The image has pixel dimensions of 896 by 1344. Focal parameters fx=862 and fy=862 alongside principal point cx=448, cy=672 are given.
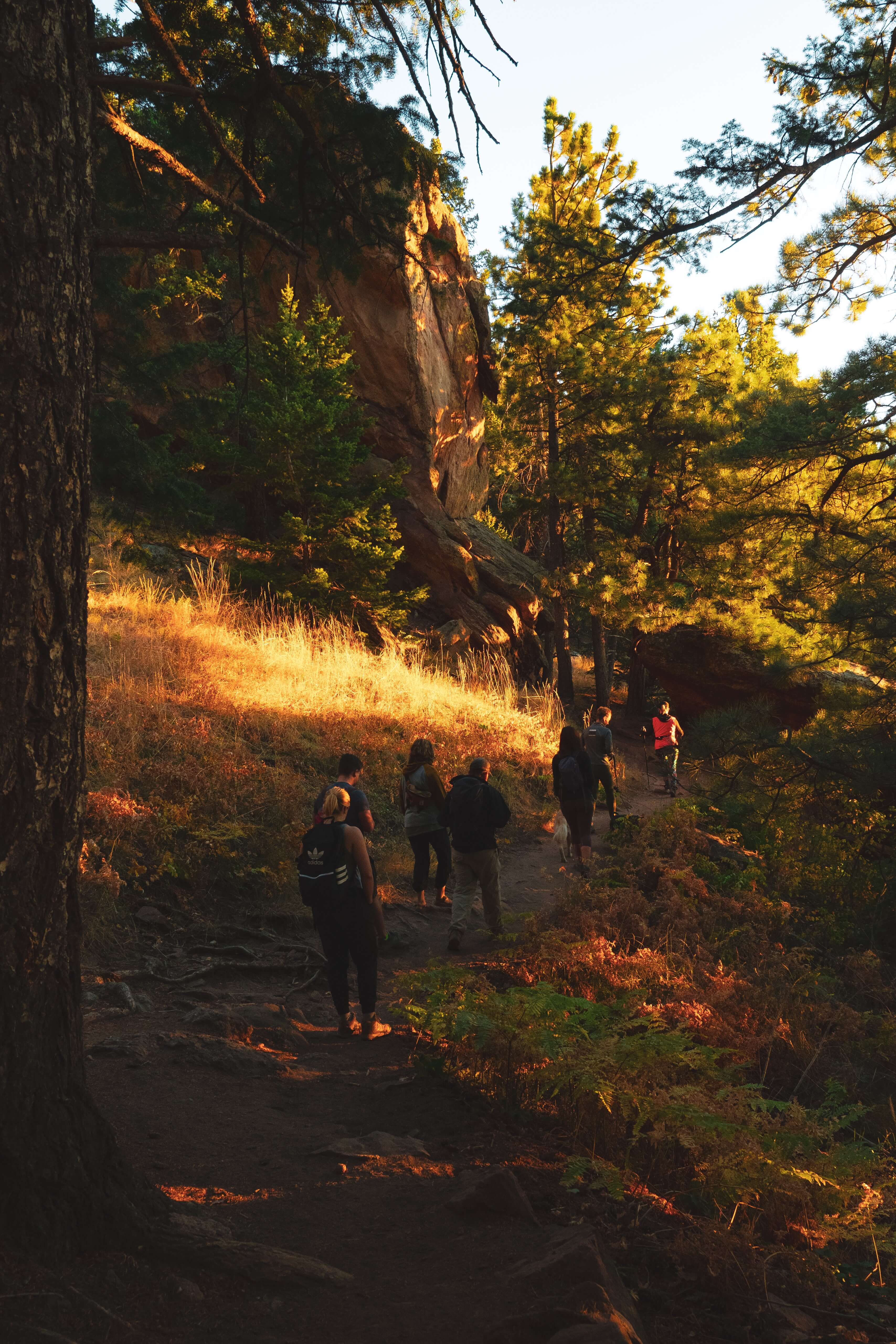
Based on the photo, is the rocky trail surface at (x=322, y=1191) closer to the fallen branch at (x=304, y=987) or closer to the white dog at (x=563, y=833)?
the fallen branch at (x=304, y=987)

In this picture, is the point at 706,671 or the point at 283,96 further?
the point at 706,671

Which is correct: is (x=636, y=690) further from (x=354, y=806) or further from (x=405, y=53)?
(x=405, y=53)

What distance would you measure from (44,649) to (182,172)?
8.38ft

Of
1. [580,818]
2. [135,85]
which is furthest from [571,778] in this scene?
[135,85]

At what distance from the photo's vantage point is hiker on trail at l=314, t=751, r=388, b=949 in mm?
5977

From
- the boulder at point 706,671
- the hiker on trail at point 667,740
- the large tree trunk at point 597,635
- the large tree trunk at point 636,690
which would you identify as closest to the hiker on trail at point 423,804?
the hiker on trail at point 667,740

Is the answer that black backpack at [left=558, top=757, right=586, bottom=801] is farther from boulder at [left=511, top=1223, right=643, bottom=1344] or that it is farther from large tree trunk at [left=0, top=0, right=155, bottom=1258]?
large tree trunk at [left=0, top=0, right=155, bottom=1258]

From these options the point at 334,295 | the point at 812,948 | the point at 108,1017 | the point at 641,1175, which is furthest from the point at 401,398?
the point at 641,1175

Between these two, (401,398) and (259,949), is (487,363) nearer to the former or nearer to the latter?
(401,398)

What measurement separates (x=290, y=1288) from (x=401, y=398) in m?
21.1

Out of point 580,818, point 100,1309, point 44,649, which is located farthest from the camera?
point 580,818

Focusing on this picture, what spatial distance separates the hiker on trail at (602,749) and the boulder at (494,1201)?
811 centimetres

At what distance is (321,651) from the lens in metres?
15.1

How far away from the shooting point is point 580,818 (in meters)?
10.3
